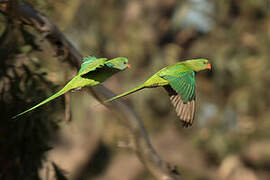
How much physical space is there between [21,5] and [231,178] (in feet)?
27.6

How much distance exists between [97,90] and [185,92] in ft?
2.93

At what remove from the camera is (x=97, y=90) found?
247 cm

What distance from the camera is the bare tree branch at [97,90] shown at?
7.82 ft

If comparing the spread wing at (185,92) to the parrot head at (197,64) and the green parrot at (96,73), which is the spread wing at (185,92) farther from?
the green parrot at (96,73)

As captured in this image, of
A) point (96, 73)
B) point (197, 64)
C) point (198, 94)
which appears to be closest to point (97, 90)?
point (197, 64)

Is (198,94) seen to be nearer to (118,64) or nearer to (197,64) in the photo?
(197,64)

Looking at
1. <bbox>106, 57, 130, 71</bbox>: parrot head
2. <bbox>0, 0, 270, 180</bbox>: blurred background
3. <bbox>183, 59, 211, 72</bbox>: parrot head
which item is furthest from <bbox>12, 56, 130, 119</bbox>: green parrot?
<bbox>0, 0, 270, 180</bbox>: blurred background

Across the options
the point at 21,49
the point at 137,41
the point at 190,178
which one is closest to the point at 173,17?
the point at 137,41

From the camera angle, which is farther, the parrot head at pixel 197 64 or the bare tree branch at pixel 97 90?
the bare tree branch at pixel 97 90

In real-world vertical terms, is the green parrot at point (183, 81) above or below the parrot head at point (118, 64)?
below

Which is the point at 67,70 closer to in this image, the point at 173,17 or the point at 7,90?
the point at 7,90

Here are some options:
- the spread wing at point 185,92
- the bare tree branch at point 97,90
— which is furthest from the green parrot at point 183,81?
the bare tree branch at point 97,90

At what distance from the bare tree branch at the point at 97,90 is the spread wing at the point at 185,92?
848 mm

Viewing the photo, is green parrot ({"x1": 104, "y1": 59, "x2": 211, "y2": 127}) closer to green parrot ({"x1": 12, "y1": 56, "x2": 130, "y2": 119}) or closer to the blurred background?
green parrot ({"x1": 12, "y1": 56, "x2": 130, "y2": 119})
